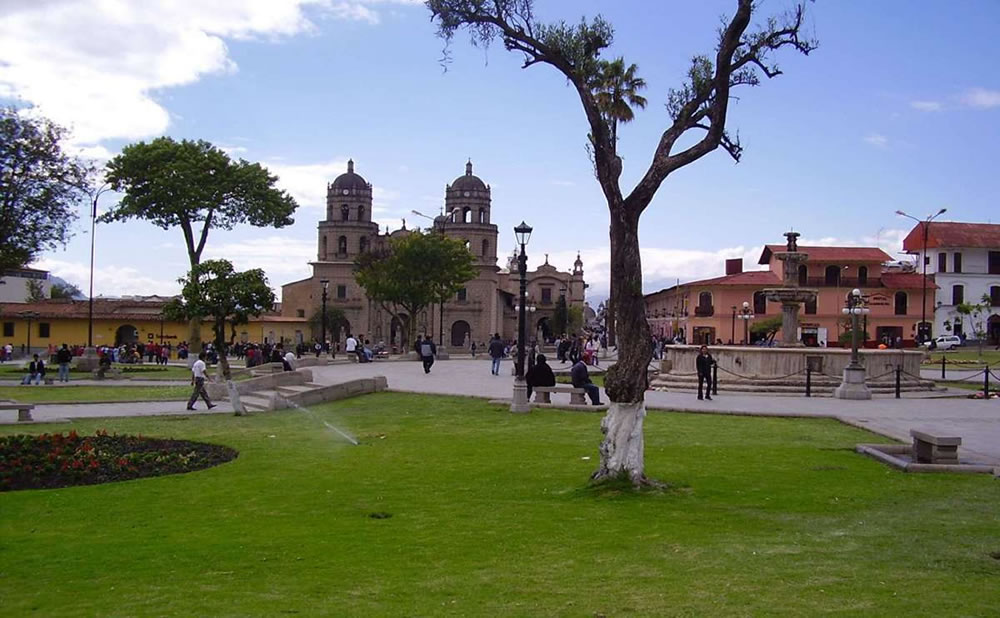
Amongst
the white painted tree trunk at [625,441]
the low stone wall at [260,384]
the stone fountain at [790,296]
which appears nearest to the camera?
the white painted tree trunk at [625,441]

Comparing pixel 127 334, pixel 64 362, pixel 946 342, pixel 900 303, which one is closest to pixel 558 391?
pixel 64 362

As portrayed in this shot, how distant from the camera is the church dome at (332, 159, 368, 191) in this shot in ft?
264

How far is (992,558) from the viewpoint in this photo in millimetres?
6844

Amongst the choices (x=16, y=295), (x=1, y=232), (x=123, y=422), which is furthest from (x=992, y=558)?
(x=16, y=295)

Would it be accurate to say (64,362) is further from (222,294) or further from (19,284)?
(19,284)

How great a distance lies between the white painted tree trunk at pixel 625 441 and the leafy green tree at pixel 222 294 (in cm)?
1220

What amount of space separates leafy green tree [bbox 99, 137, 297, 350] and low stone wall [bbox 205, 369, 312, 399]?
2286cm

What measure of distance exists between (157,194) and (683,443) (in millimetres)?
38732

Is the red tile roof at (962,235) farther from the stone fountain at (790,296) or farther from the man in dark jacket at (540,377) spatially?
the man in dark jacket at (540,377)

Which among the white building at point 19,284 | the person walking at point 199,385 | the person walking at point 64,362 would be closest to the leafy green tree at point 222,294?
the person walking at point 199,385

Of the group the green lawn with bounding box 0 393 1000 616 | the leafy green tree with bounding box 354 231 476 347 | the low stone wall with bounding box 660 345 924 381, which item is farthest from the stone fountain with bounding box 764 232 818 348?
the leafy green tree with bounding box 354 231 476 347

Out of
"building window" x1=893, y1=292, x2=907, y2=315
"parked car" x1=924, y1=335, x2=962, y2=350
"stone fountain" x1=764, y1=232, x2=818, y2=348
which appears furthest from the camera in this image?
"building window" x1=893, y1=292, x2=907, y2=315

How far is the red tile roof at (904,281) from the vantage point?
61.6 meters

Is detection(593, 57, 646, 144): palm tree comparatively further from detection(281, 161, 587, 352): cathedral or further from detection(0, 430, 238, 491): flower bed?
detection(281, 161, 587, 352): cathedral
